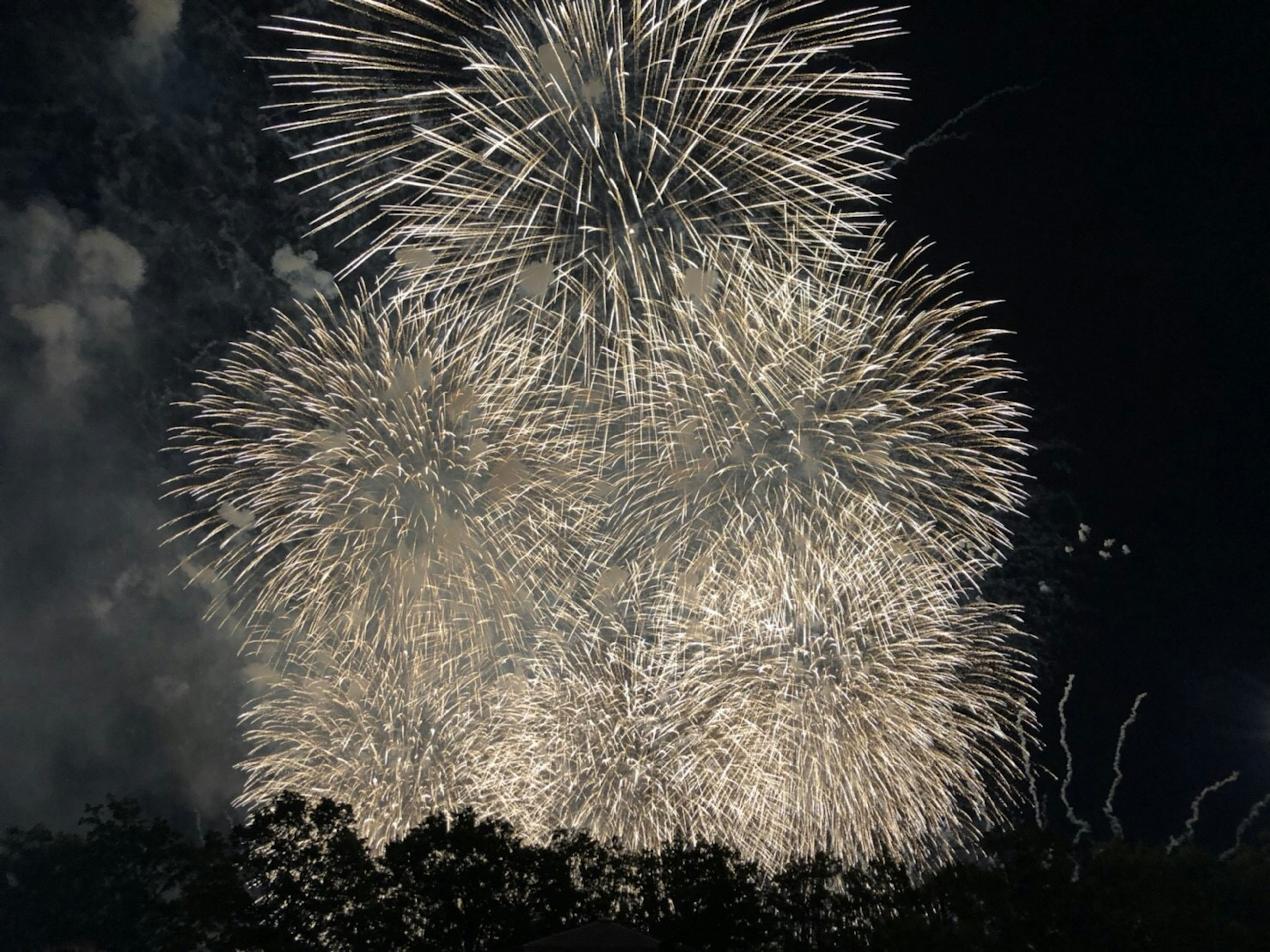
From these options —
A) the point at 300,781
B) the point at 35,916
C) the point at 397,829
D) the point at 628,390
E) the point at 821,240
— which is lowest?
the point at 35,916

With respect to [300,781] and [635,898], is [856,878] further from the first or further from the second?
[300,781]

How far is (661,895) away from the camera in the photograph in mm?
30359

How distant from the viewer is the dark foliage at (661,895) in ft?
86.9

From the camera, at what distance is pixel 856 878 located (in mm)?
29047

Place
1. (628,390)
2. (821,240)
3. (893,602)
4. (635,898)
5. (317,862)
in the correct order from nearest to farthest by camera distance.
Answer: (821,240) < (628,390) < (893,602) < (317,862) < (635,898)

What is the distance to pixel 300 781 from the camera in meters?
31.6

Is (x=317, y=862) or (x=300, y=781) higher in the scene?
(x=300, y=781)

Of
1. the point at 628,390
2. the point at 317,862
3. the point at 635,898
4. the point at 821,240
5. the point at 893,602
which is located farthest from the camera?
the point at 635,898

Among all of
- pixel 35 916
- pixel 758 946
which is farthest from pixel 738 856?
pixel 35 916

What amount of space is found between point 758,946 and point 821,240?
901 inches

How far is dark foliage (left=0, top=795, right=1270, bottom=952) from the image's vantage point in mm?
26484

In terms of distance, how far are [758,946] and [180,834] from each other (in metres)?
33.5

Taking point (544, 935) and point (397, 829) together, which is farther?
point (397, 829)

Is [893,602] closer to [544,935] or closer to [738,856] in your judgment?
[738,856]
